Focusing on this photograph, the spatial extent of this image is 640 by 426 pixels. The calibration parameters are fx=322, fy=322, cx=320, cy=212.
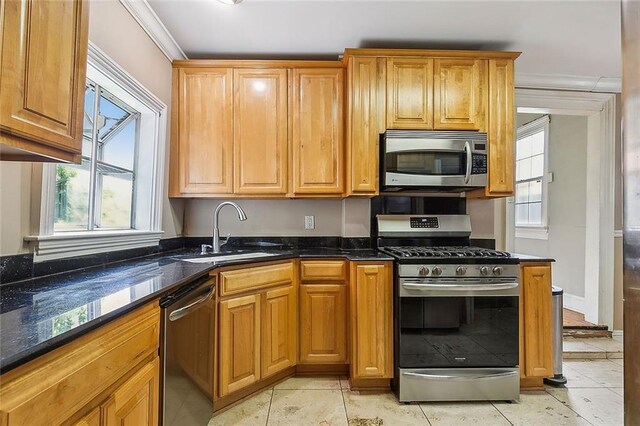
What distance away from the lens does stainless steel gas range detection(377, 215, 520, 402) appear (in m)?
2.08

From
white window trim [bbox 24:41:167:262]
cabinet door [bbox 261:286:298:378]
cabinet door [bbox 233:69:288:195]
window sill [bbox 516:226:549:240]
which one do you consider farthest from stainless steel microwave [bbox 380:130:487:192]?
window sill [bbox 516:226:549:240]

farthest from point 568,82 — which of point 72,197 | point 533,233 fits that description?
point 72,197

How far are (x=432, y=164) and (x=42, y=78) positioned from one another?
2.26m

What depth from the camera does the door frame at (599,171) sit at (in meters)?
3.06

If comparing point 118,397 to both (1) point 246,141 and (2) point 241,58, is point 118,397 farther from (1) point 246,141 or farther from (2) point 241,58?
(2) point 241,58

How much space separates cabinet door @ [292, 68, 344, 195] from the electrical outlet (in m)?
0.36

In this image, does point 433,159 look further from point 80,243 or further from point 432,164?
point 80,243

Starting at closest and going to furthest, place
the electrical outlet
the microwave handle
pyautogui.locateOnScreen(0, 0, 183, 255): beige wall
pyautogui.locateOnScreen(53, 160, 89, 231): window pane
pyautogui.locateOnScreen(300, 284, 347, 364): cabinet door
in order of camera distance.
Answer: pyautogui.locateOnScreen(0, 0, 183, 255): beige wall, pyautogui.locateOnScreen(53, 160, 89, 231): window pane, pyautogui.locateOnScreen(300, 284, 347, 364): cabinet door, the microwave handle, the electrical outlet

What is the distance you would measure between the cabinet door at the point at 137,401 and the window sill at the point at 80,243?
0.68 metres

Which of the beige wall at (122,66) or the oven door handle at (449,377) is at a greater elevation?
the beige wall at (122,66)

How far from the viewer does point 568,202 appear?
12.5 ft

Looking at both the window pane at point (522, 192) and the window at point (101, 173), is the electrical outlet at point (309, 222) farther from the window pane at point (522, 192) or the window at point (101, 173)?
the window pane at point (522, 192)

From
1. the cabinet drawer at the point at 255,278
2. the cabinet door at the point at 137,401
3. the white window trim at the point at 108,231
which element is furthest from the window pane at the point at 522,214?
the cabinet door at the point at 137,401

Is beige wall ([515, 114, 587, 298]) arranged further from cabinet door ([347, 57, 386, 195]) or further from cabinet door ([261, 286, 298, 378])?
cabinet door ([261, 286, 298, 378])
